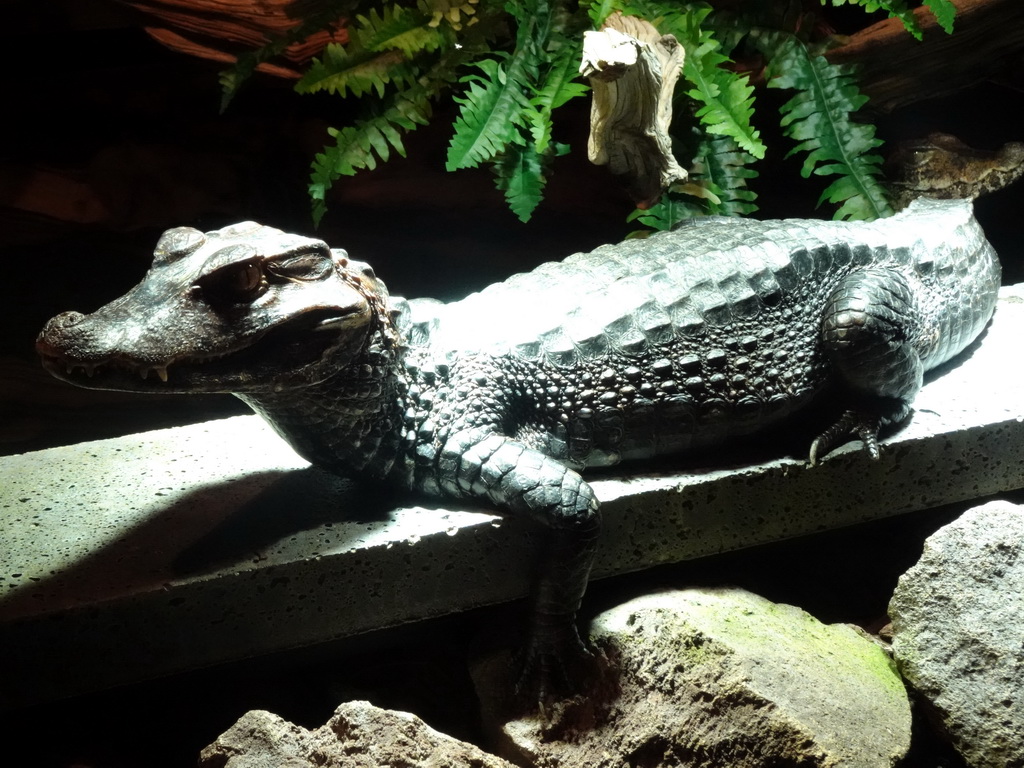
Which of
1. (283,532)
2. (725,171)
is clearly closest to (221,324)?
(283,532)

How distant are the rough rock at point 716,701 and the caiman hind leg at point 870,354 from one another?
64 centimetres

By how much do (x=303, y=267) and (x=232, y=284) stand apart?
181mm

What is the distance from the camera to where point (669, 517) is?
259 cm

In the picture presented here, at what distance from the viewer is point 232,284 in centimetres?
204

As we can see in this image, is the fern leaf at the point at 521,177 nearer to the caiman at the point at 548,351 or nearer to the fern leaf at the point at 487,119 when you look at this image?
the fern leaf at the point at 487,119

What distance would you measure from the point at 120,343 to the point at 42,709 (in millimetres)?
1180

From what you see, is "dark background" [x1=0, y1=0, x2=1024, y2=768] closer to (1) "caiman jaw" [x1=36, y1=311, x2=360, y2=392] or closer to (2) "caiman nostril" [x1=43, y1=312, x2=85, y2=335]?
(1) "caiman jaw" [x1=36, y1=311, x2=360, y2=392]

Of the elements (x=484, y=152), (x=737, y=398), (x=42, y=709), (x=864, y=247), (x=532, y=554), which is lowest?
(x=42, y=709)

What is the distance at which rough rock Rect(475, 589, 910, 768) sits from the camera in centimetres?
209

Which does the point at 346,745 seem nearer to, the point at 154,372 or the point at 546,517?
the point at 546,517

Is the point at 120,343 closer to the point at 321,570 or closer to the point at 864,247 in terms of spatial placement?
the point at 321,570

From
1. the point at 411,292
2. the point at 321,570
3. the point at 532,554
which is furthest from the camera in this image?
the point at 411,292

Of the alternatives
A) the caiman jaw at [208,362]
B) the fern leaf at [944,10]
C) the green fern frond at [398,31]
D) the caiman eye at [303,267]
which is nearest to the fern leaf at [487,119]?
the green fern frond at [398,31]

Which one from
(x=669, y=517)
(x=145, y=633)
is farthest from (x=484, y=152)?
(x=145, y=633)
